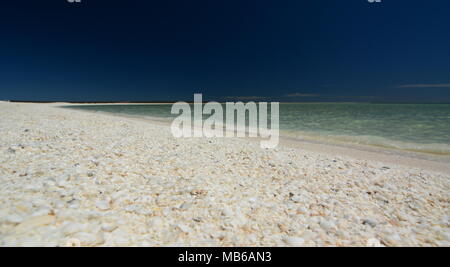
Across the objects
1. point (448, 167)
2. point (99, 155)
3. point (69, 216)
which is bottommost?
point (448, 167)

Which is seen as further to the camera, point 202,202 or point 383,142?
point 383,142

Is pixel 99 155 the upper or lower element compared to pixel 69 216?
upper

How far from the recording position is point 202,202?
12.0 ft

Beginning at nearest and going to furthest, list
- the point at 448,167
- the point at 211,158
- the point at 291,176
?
the point at 291,176
the point at 211,158
the point at 448,167

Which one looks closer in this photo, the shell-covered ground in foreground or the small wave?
the shell-covered ground in foreground

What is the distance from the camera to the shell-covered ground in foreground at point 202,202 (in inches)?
108

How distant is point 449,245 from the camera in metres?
2.94

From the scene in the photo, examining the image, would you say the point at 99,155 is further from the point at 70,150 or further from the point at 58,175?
the point at 58,175

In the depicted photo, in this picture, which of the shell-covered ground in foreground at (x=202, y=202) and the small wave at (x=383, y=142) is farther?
the small wave at (x=383, y=142)

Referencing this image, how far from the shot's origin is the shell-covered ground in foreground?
2742 millimetres
